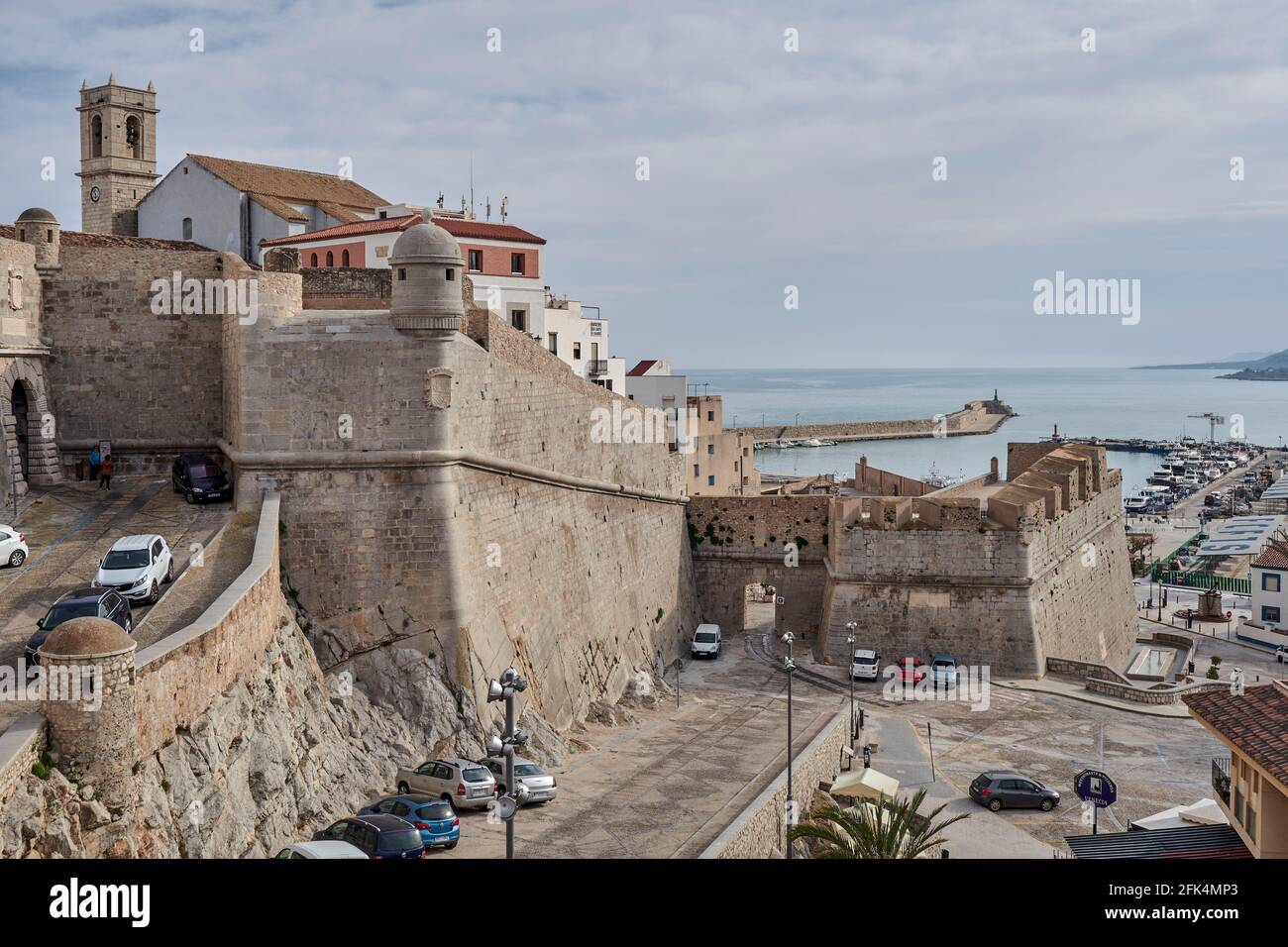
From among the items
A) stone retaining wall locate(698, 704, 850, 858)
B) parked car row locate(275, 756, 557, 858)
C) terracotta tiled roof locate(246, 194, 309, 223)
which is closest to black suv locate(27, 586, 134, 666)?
parked car row locate(275, 756, 557, 858)

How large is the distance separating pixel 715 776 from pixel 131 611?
42.4 ft

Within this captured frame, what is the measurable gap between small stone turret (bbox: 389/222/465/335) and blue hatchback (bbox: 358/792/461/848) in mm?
10275

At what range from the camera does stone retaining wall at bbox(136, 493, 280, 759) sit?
17688 millimetres

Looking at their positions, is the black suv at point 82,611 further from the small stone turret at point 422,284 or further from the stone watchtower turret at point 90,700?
the small stone turret at point 422,284

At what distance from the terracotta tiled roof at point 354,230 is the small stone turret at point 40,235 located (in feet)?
34.9

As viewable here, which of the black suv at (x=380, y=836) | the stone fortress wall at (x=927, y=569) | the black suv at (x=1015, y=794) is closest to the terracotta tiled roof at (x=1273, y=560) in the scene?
the stone fortress wall at (x=927, y=569)

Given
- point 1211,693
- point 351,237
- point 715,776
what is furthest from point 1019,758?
point 351,237

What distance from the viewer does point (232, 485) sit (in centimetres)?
2878

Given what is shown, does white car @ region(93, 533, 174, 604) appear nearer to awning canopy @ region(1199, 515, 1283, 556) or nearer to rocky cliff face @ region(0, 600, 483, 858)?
rocky cliff face @ region(0, 600, 483, 858)

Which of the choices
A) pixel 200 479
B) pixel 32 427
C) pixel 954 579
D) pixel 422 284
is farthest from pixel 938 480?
pixel 32 427

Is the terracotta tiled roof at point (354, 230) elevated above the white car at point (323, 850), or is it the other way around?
the terracotta tiled roof at point (354, 230)

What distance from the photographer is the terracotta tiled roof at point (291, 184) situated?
45219 millimetres

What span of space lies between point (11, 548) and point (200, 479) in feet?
A: 16.7
